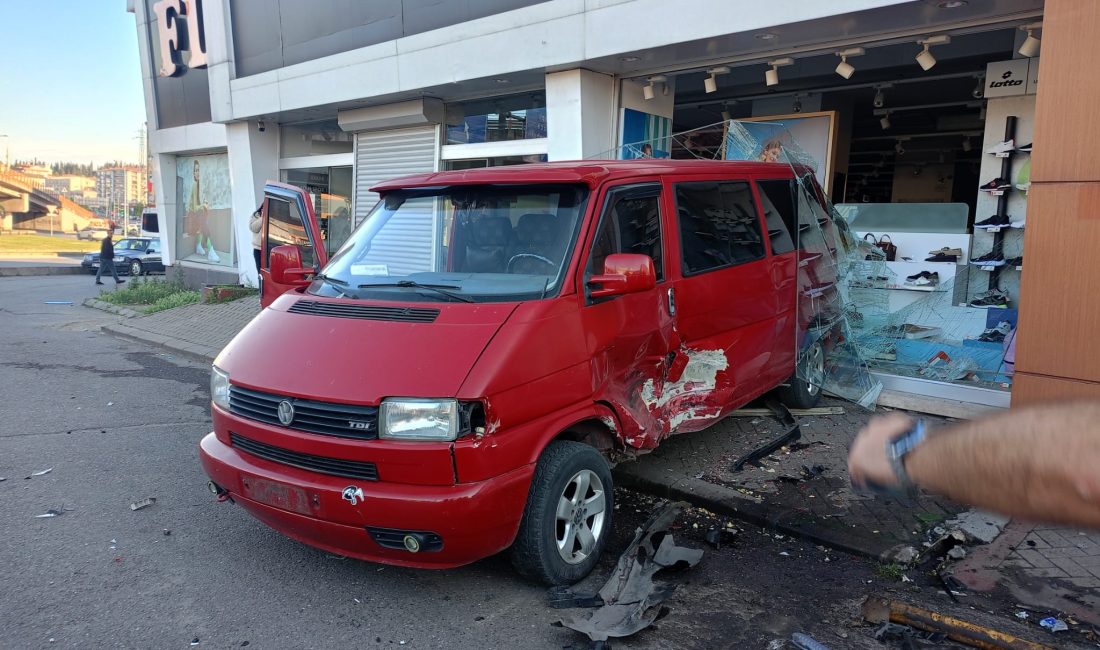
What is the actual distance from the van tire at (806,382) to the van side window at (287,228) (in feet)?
13.9

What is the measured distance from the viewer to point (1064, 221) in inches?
185

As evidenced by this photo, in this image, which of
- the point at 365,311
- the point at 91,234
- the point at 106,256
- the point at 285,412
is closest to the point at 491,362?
the point at 365,311

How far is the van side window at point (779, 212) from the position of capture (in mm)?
5785

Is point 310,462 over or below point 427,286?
below

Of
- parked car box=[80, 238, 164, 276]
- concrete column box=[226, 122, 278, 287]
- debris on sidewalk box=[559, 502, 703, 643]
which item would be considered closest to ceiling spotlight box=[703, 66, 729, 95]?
debris on sidewalk box=[559, 502, 703, 643]

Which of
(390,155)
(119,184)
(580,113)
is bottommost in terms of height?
(390,155)

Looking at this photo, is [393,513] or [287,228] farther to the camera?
[287,228]

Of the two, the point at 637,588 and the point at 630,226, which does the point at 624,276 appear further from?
the point at 637,588

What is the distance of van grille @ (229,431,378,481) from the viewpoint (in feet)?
11.1

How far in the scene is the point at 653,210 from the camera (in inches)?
182

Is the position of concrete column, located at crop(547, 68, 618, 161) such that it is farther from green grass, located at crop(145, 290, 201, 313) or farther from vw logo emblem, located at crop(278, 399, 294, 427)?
green grass, located at crop(145, 290, 201, 313)

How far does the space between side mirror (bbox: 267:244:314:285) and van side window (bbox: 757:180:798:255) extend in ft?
11.3

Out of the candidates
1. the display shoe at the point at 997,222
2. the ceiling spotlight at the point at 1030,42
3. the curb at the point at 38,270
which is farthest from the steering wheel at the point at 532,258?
the curb at the point at 38,270

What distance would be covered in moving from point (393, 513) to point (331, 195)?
12.6 metres
